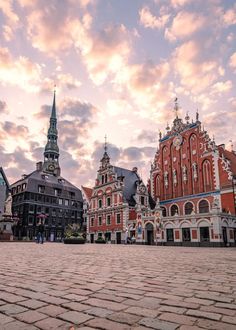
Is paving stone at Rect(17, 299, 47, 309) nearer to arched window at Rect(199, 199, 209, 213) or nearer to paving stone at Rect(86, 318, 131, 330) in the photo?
paving stone at Rect(86, 318, 131, 330)

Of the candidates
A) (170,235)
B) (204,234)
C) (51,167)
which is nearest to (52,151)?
(51,167)

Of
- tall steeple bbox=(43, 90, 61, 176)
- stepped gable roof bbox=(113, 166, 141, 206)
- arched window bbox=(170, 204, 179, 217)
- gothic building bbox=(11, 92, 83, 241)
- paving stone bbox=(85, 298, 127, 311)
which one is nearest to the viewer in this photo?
paving stone bbox=(85, 298, 127, 311)

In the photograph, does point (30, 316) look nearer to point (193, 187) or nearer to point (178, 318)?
point (178, 318)

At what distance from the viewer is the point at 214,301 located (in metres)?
3.81

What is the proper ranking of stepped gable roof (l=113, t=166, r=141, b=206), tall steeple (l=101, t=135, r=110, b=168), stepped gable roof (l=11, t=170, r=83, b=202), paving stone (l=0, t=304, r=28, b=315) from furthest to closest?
stepped gable roof (l=11, t=170, r=83, b=202)
tall steeple (l=101, t=135, r=110, b=168)
stepped gable roof (l=113, t=166, r=141, b=206)
paving stone (l=0, t=304, r=28, b=315)

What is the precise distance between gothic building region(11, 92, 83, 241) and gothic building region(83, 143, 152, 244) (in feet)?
40.2

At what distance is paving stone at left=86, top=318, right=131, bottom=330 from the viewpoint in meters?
2.65

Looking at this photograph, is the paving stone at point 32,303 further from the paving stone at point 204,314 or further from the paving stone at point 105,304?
the paving stone at point 204,314

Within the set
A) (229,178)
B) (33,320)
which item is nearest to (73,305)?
(33,320)

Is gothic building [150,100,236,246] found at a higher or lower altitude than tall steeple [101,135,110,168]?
lower

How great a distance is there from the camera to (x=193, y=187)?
124ft

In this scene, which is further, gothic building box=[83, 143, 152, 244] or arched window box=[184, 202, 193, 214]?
gothic building box=[83, 143, 152, 244]

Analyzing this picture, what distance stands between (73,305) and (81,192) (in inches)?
2674

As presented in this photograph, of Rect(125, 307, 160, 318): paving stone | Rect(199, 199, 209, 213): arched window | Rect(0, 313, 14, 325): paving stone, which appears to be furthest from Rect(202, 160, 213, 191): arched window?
Rect(0, 313, 14, 325): paving stone
